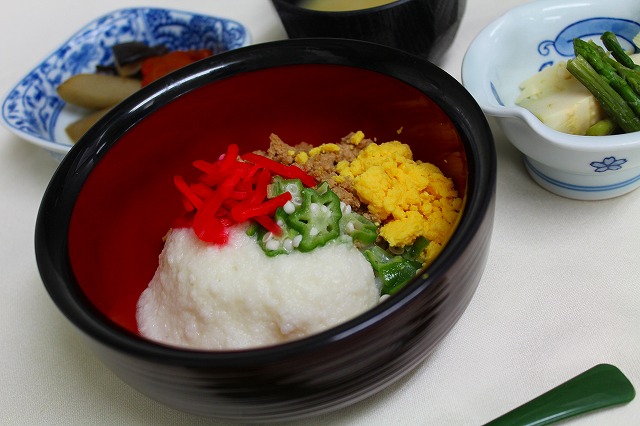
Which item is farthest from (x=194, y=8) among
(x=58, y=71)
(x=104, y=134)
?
(x=104, y=134)

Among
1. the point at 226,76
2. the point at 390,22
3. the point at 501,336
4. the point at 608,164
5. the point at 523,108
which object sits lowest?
the point at 501,336

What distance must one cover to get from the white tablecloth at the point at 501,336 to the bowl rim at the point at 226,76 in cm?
36

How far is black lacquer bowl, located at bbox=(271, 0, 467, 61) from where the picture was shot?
1773 millimetres

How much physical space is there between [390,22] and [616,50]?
2.04 ft

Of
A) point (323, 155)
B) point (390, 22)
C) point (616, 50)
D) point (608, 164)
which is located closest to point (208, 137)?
point (323, 155)

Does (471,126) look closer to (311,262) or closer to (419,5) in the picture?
(311,262)

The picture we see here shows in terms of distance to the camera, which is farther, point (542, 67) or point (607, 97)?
point (542, 67)

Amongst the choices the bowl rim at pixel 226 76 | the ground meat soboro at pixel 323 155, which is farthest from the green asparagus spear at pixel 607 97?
the ground meat soboro at pixel 323 155

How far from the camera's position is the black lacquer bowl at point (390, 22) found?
177cm

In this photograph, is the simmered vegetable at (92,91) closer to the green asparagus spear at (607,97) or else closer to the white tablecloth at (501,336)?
the white tablecloth at (501,336)

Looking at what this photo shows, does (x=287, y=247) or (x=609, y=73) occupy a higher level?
(x=287, y=247)

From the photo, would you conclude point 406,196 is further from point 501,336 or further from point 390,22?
point 390,22

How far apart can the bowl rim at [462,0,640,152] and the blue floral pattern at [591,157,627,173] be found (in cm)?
6

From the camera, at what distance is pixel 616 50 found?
1.64m
